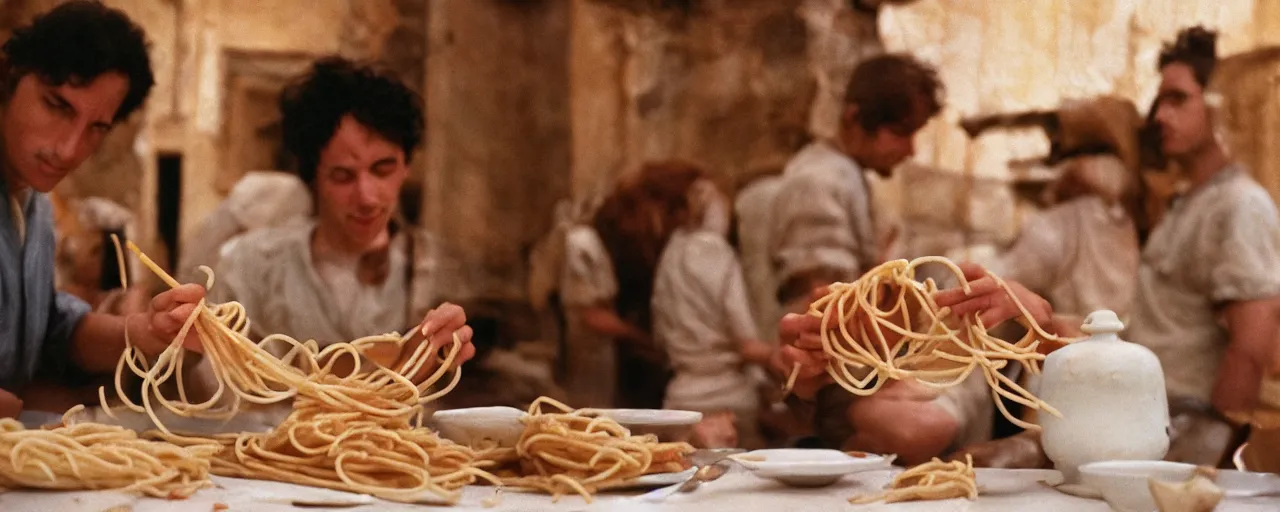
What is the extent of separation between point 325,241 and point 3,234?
84cm

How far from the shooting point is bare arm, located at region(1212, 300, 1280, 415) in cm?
328

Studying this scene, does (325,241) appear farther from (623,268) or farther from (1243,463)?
(1243,463)

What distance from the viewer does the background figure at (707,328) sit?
12.1 feet

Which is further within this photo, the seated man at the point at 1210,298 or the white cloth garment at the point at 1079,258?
the white cloth garment at the point at 1079,258

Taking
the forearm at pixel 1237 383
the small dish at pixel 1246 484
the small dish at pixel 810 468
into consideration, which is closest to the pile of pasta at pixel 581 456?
the small dish at pixel 810 468

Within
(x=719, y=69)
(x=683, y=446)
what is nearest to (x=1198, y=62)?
(x=719, y=69)

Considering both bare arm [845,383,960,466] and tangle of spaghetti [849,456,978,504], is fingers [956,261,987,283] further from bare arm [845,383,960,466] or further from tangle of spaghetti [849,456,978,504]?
bare arm [845,383,960,466]

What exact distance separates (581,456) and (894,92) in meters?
2.23

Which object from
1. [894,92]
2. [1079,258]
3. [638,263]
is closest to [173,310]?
[638,263]

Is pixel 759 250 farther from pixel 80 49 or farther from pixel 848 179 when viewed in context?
pixel 80 49

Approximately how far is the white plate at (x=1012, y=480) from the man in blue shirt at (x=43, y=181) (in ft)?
6.58

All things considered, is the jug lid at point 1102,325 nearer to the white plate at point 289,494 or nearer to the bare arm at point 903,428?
the white plate at point 289,494

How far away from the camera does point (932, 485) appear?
188 centimetres

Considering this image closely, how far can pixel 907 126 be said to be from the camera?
3.81 meters
